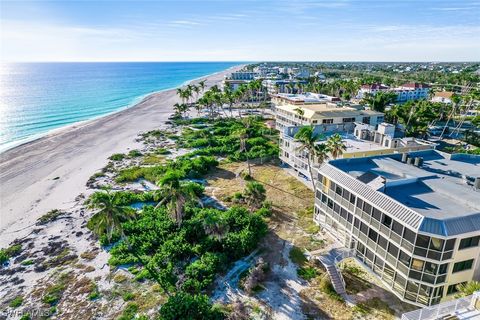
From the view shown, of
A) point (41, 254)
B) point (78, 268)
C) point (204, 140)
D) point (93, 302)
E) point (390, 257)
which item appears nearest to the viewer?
point (390, 257)

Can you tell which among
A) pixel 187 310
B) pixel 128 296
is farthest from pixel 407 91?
pixel 128 296

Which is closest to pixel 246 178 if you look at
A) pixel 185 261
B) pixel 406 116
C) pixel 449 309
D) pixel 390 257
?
pixel 185 261

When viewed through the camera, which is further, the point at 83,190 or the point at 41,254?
the point at 83,190

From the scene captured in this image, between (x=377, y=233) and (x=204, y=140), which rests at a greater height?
(x=377, y=233)

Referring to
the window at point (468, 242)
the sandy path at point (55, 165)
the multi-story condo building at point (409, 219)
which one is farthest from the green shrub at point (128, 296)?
the window at point (468, 242)

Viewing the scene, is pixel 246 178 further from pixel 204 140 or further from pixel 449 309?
pixel 449 309

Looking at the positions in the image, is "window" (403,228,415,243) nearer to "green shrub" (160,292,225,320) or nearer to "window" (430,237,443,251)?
"window" (430,237,443,251)

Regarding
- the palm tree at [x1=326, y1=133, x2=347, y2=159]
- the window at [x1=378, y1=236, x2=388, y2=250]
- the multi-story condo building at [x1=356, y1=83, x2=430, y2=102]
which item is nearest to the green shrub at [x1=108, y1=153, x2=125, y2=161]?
the palm tree at [x1=326, y1=133, x2=347, y2=159]
